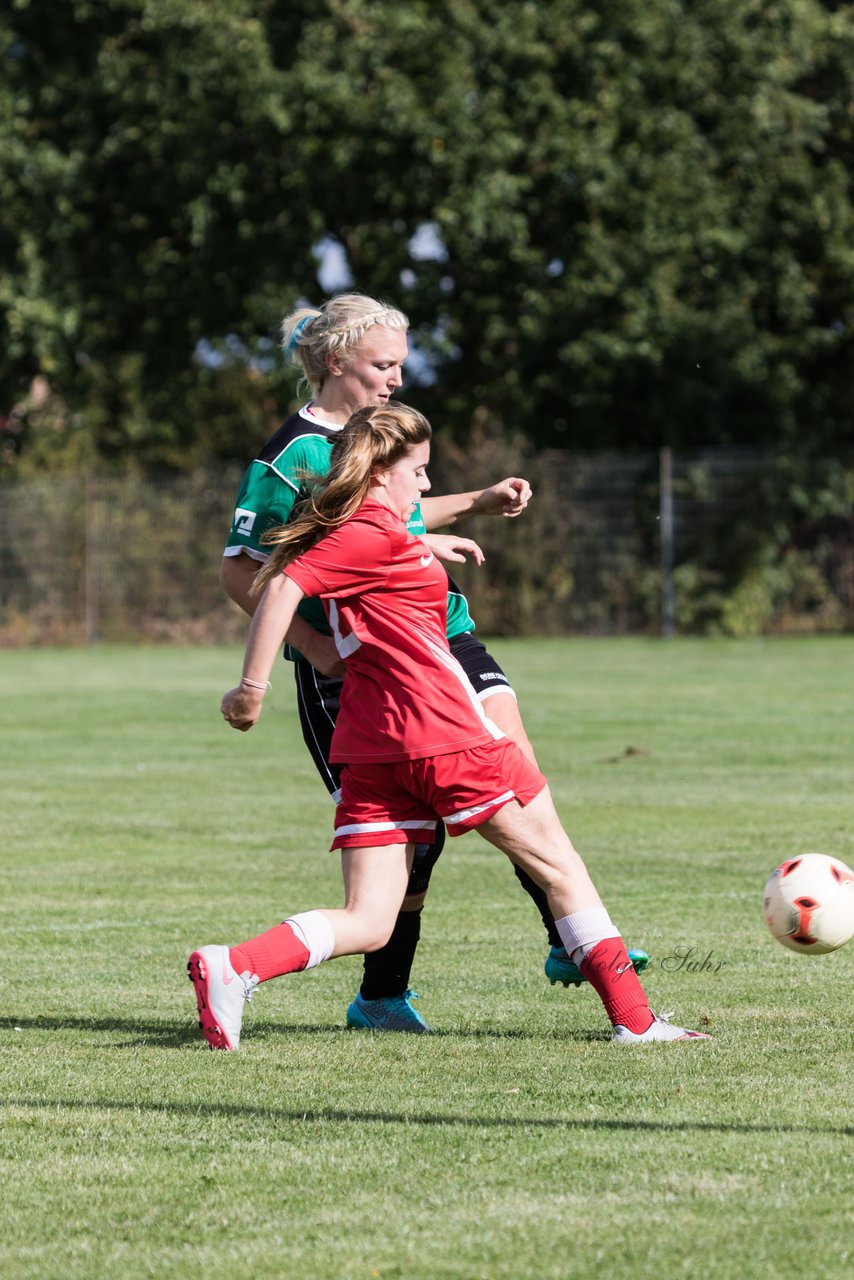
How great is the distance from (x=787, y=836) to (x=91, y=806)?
4119 mm

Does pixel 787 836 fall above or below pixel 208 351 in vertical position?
below

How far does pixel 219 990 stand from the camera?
189 inches

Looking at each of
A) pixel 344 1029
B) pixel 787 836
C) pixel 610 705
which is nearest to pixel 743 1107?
pixel 344 1029

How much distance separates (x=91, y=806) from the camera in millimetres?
10805

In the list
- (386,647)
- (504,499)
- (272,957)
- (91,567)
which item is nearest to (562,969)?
(272,957)

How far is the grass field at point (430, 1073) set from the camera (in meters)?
3.27

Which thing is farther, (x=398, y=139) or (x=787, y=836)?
(x=398, y=139)

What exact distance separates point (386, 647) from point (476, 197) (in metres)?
25.2

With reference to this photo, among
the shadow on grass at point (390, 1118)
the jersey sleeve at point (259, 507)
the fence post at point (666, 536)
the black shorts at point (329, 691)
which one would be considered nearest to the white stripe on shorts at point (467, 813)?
the black shorts at point (329, 691)

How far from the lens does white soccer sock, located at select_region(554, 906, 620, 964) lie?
4.98 m

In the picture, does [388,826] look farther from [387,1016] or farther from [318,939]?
[387,1016]

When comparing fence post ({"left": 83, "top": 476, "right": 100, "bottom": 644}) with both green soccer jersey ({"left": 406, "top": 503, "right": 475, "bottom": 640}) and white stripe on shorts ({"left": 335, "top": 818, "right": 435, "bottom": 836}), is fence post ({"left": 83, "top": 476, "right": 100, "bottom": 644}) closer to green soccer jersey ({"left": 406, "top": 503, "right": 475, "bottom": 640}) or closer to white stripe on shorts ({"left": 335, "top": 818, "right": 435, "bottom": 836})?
green soccer jersey ({"left": 406, "top": 503, "right": 475, "bottom": 640})

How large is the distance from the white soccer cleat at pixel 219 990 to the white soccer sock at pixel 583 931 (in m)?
0.85

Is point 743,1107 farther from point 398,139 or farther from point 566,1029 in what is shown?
point 398,139
